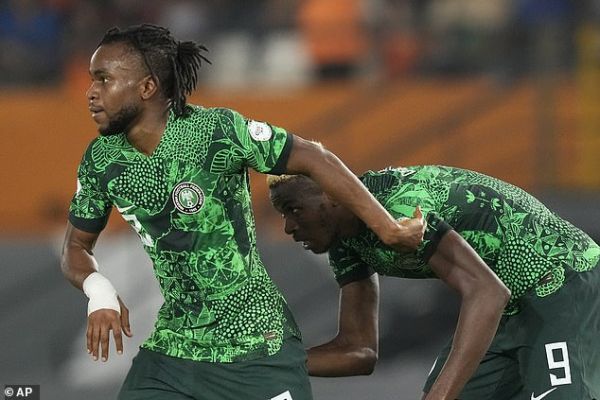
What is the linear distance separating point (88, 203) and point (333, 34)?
7.31m

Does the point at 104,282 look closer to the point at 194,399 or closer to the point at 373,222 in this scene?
the point at 194,399

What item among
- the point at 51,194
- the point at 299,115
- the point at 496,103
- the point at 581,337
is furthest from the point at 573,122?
the point at 581,337

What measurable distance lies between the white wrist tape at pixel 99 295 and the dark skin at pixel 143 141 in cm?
2

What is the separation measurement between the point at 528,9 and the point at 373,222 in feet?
24.7

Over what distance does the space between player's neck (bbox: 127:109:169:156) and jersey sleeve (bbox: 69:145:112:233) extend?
0.68 feet

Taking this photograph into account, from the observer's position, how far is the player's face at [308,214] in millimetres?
5137

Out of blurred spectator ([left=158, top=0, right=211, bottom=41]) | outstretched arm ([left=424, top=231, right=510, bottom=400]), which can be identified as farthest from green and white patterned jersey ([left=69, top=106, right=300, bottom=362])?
blurred spectator ([left=158, top=0, right=211, bottom=41])

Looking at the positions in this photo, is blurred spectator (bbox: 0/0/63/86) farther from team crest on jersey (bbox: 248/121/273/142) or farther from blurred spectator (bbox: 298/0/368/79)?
team crest on jersey (bbox: 248/121/273/142)

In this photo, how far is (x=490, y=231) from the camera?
17.1ft

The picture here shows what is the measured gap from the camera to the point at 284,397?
4.80 meters

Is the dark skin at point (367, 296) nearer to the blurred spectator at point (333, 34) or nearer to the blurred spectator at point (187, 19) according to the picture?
the blurred spectator at point (333, 34)

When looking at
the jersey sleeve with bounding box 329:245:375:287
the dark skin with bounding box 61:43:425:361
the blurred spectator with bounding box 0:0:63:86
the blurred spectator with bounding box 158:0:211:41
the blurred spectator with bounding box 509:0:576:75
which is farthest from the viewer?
the blurred spectator with bounding box 158:0:211:41

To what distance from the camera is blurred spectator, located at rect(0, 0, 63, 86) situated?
39.1 ft

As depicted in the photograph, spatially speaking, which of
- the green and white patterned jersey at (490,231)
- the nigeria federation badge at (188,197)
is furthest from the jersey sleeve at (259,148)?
the green and white patterned jersey at (490,231)
